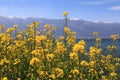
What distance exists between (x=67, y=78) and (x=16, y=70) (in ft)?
5.07

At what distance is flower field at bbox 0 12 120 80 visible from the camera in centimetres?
837

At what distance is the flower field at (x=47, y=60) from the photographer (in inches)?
329

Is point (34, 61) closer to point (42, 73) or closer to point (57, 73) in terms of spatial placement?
point (42, 73)

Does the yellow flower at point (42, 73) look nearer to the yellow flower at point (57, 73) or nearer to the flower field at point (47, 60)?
the flower field at point (47, 60)

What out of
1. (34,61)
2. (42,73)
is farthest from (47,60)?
(34,61)

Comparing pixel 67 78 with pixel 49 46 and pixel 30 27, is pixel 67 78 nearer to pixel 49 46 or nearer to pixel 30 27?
pixel 49 46

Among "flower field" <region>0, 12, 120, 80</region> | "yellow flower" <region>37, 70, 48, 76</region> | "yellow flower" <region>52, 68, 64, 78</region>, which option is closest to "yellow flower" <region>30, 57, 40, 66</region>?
"flower field" <region>0, 12, 120, 80</region>

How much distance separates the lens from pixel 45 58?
330 inches

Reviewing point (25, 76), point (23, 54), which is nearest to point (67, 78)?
point (25, 76)

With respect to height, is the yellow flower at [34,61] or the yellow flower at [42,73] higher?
the yellow flower at [34,61]

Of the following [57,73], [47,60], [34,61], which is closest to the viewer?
[34,61]

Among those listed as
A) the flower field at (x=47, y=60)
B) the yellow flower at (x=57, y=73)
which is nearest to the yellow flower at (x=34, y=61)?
the flower field at (x=47, y=60)

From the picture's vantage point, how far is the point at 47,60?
8406mm

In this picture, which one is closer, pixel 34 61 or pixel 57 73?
pixel 34 61
